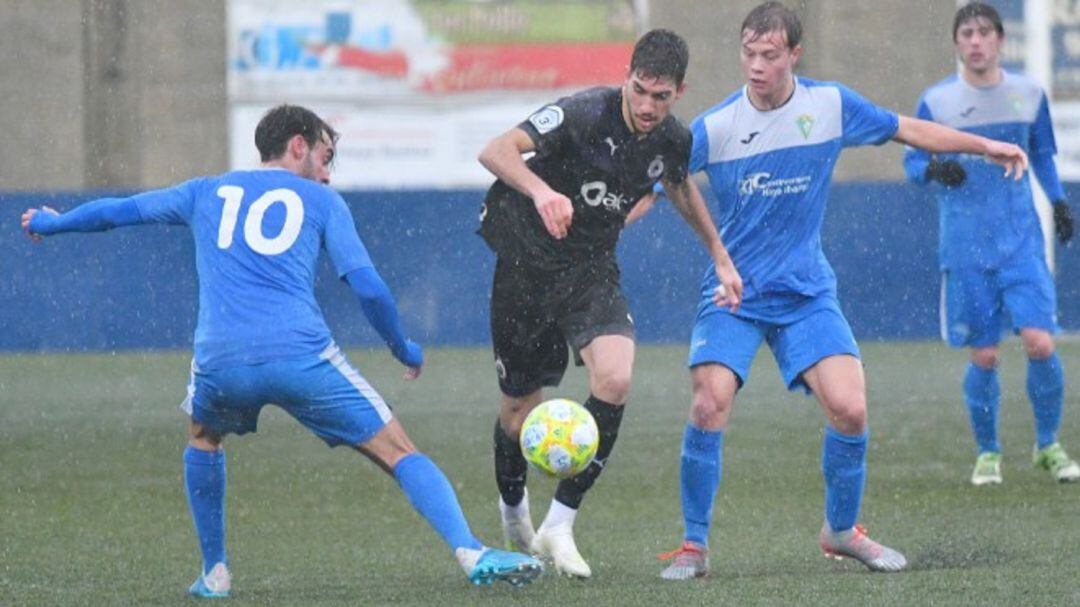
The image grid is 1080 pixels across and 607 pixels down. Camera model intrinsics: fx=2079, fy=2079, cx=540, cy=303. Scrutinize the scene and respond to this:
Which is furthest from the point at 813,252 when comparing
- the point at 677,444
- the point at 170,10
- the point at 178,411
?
the point at 170,10

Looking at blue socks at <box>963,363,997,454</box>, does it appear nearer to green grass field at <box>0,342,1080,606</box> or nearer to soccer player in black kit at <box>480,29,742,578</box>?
green grass field at <box>0,342,1080,606</box>

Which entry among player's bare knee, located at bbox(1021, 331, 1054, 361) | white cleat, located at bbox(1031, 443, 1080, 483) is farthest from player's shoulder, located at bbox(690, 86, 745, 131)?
white cleat, located at bbox(1031, 443, 1080, 483)

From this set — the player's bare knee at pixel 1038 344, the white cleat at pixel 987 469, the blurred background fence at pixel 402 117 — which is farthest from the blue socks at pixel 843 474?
the blurred background fence at pixel 402 117

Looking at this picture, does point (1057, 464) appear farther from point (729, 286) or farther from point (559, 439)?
point (559, 439)

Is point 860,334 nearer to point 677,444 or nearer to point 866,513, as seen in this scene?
point 677,444

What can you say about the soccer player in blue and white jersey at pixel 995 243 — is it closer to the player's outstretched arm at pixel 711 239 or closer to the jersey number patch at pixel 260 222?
the player's outstretched arm at pixel 711 239

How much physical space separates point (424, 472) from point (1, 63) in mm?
19216

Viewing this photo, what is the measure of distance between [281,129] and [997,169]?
4.45 m

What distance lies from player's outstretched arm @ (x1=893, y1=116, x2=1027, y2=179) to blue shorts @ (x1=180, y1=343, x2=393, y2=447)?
2.08m

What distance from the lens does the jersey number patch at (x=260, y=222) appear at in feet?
20.3

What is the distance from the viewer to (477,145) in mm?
22469

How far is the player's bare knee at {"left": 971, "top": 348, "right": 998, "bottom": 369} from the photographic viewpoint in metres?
9.74

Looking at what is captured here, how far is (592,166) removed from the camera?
6.92 m

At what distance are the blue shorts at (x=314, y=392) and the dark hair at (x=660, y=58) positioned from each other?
1322 millimetres
